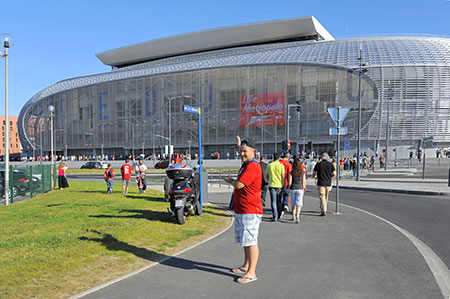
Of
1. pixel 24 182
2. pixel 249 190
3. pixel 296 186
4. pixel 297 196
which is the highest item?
pixel 249 190

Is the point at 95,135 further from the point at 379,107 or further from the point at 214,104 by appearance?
the point at 379,107

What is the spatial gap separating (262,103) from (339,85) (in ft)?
44.6

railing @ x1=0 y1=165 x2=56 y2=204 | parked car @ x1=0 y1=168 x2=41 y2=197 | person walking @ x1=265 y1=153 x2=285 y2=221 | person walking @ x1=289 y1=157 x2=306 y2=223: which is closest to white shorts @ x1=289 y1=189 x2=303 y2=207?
person walking @ x1=289 y1=157 x2=306 y2=223

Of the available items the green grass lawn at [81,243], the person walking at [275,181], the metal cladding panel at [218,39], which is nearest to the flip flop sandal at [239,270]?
the green grass lawn at [81,243]

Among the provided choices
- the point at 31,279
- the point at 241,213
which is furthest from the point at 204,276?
the point at 31,279

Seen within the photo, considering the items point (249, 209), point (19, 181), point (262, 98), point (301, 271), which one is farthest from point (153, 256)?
point (262, 98)

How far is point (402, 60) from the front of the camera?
5416cm

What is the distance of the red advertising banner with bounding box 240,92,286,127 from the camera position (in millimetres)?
59969

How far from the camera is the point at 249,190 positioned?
176 inches

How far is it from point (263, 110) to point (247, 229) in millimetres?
57620

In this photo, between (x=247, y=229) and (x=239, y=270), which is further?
(x=239, y=270)

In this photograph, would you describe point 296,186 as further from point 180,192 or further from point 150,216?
point 150,216

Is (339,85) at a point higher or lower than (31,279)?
higher

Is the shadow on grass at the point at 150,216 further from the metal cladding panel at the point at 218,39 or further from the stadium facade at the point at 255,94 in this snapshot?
the metal cladding panel at the point at 218,39
